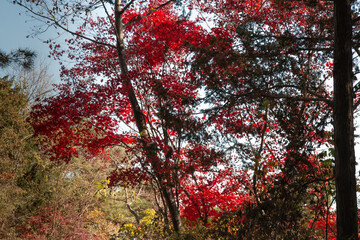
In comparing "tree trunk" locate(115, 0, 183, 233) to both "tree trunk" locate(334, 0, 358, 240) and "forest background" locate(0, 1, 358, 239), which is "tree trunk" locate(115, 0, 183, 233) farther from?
"tree trunk" locate(334, 0, 358, 240)

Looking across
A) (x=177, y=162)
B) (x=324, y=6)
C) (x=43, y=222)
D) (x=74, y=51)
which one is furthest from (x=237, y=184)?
(x=43, y=222)

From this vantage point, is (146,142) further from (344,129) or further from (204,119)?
(344,129)

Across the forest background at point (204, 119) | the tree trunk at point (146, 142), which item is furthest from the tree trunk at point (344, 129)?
the tree trunk at point (146, 142)

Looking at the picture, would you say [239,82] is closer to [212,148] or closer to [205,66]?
[205,66]

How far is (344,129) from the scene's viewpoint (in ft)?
15.1

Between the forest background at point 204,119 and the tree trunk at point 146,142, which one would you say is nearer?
the forest background at point 204,119

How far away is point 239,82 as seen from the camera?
19.0 ft

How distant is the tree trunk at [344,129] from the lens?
456cm

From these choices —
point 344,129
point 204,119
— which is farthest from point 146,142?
point 344,129

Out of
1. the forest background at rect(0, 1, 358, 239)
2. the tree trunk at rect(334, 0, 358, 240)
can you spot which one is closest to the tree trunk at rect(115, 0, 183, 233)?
the forest background at rect(0, 1, 358, 239)

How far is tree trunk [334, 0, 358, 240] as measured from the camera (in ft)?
14.9

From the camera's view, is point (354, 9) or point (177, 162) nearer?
point (354, 9)

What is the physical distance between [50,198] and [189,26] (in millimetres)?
9608

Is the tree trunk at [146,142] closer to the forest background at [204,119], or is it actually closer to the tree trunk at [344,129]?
the forest background at [204,119]
